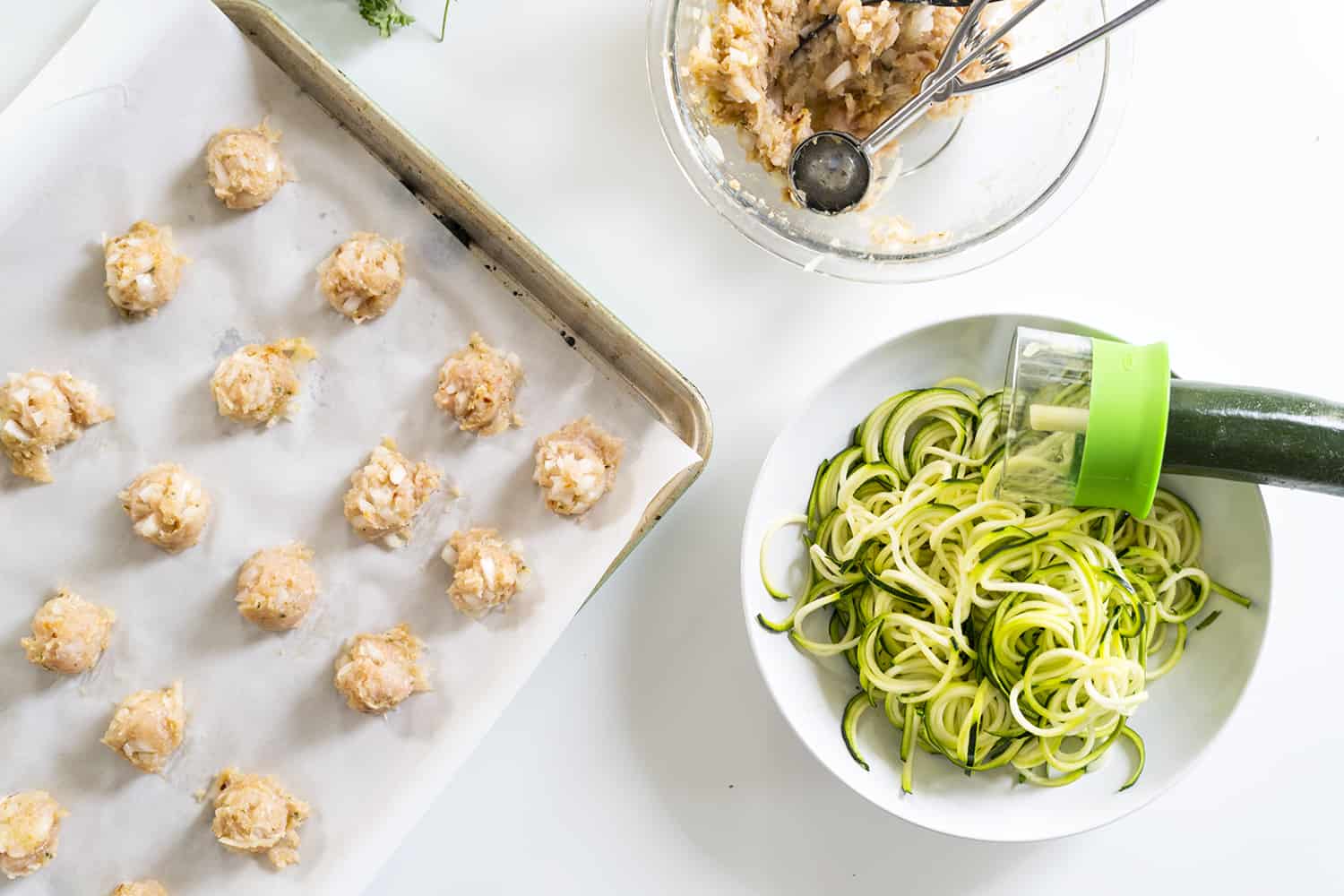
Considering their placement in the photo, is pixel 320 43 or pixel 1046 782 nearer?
pixel 1046 782

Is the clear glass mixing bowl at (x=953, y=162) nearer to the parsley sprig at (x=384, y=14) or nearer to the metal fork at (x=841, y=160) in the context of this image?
the metal fork at (x=841, y=160)

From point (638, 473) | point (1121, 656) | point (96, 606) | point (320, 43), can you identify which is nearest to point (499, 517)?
point (638, 473)

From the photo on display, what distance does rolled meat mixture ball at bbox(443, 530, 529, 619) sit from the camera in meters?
1.95

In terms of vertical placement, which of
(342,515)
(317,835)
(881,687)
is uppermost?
(881,687)

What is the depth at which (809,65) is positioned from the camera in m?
1.93

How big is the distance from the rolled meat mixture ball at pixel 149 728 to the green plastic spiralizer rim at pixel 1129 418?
5.55 feet

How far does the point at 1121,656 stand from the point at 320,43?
1.92 meters

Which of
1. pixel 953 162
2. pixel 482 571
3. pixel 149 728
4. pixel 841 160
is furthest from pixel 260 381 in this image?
pixel 953 162

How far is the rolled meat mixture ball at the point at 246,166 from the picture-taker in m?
1.98

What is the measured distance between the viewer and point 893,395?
2.03 meters

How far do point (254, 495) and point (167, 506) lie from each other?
161 millimetres

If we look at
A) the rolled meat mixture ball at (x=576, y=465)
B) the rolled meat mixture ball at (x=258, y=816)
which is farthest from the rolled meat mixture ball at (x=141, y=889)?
the rolled meat mixture ball at (x=576, y=465)

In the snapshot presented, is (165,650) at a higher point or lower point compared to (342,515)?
lower

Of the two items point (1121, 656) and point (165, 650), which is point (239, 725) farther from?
point (1121, 656)
